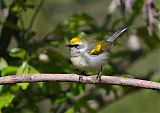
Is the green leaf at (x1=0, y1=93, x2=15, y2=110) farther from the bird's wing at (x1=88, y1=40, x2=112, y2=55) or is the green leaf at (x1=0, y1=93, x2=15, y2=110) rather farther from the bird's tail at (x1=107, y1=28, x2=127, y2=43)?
the bird's tail at (x1=107, y1=28, x2=127, y2=43)

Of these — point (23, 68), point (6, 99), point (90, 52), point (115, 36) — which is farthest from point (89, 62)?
point (6, 99)

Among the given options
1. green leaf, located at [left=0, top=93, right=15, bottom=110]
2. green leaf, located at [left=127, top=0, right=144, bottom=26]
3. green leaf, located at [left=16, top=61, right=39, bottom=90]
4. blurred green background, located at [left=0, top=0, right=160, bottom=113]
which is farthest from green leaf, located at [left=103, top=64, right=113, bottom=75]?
green leaf, located at [left=0, top=93, right=15, bottom=110]

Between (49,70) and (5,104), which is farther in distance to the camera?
(49,70)

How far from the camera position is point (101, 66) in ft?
9.62

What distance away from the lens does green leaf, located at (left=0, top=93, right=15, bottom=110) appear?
9.26 feet

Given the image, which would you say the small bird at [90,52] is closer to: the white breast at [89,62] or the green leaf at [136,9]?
the white breast at [89,62]

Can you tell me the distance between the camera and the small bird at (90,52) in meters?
2.92

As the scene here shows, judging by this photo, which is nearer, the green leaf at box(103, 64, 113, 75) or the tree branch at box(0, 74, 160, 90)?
the tree branch at box(0, 74, 160, 90)

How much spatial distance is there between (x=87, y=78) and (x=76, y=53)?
41 cm

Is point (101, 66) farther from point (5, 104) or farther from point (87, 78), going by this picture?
point (5, 104)

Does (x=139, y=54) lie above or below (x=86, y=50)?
below

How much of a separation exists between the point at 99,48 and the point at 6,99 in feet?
1.97

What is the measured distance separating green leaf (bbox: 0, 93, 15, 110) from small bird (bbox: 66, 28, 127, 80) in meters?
0.39

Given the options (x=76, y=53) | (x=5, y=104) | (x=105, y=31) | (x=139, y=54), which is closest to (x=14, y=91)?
(x=5, y=104)
